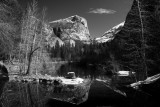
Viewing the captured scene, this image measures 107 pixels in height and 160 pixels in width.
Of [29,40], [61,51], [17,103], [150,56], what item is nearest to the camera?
[17,103]

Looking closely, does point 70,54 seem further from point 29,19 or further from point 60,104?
point 60,104

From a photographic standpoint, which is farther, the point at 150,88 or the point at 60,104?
the point at 150,88

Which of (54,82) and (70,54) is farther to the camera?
(70,54)

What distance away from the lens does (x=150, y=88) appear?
1155 centimetres

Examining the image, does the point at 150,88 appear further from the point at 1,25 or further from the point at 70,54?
the point at 70,54

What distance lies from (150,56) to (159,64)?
206cm

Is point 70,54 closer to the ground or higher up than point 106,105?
higher up

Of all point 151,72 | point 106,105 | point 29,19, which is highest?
point 29,19

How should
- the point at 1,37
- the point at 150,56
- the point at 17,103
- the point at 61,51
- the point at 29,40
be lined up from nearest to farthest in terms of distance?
the point at 17,103, the point at 1,37, the point at 150,56, the point at 29,40, the point at 61,51

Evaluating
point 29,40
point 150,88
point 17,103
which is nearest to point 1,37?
point 17,103

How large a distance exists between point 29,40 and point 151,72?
17.6 metres

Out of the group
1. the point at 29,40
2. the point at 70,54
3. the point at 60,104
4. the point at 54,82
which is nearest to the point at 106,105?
the point at 60,104

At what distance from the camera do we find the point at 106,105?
877 centimetres

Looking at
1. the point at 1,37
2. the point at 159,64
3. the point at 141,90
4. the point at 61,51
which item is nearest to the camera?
the point at 1,37
